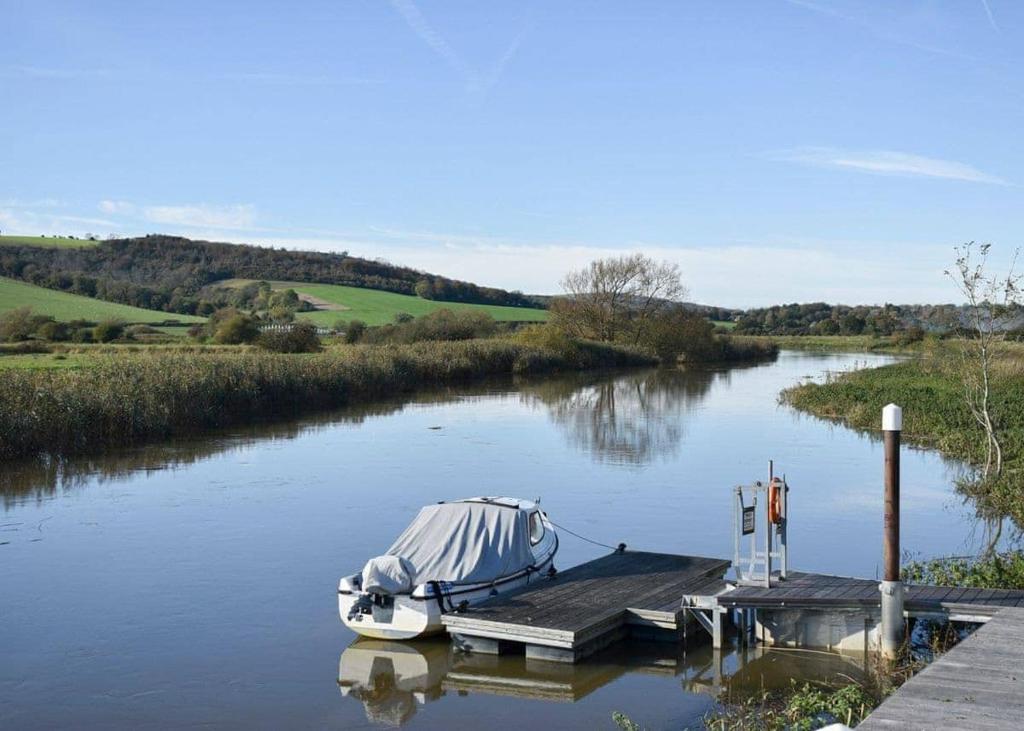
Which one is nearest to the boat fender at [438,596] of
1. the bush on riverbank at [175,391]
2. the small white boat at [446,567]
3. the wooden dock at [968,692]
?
the small white boat at [446,567]

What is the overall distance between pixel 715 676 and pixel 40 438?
20.6m

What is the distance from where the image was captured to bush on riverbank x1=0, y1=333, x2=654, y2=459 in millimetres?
26938

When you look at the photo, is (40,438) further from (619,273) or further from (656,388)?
(619,273)

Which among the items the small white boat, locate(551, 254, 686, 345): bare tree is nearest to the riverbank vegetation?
locate(551, 254, 686, 345): bare tree

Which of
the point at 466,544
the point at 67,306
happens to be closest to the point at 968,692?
the point at 466,544

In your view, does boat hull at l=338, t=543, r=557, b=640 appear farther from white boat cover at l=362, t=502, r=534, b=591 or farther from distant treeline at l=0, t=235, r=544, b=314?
distant treeline at l=0, t=235, r=544, b=314

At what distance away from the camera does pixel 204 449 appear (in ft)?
94.0

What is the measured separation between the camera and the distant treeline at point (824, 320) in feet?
344

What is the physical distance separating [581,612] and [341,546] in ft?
19.9

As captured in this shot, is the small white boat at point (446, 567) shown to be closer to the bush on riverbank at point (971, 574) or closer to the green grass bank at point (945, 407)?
the bush on riverbank at point (971, 574)

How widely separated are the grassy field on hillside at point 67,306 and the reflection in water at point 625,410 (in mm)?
28989

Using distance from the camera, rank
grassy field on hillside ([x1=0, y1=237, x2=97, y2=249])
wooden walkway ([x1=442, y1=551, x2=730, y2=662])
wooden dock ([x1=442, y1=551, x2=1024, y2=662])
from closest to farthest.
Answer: wooden dock ([x1=442, y1=551, x2=1024, y2=662]) < wooden walkway ([x1=442, y1=551, x2=730, y2=662]) < grassy field on hillside ([x1=0, y1=237, x2=97, y2=249])

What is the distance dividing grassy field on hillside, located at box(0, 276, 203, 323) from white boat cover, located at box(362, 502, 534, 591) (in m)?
53.2

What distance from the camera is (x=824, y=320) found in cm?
12006
